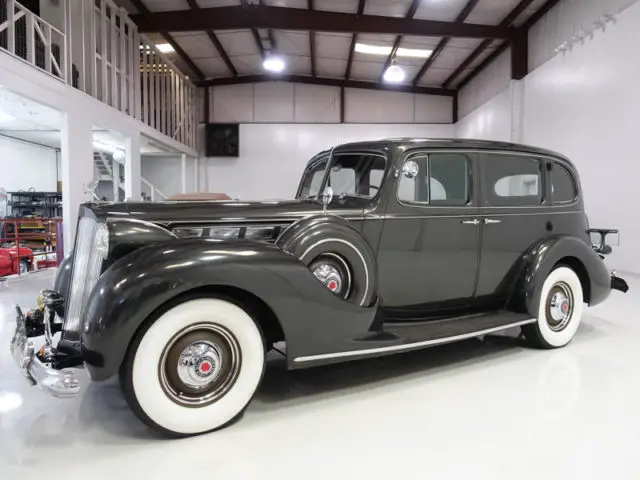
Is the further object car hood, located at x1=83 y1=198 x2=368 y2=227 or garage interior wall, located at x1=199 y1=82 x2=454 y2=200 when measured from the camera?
garage interior wall, located at x1=199 y1=82 x2=454 y2=200

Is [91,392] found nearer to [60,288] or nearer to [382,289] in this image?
[60,288]

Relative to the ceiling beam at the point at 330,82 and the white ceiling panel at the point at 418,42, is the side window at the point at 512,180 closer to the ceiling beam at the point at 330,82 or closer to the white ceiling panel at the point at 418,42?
the white ceiling panel at the point at 418,42

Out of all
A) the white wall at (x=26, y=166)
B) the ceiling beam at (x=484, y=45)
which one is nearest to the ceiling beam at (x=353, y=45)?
the ceiling beam at (x=484, y=45)

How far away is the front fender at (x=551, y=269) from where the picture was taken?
3.27 m

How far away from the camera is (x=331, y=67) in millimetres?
14719

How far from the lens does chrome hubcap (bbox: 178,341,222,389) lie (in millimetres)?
2090

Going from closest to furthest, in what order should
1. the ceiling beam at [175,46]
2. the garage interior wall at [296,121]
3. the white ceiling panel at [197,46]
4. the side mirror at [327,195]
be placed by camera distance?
the side mirror at [327,195]
the ceiling beam at [175,46]
the white ceiling panel at [197,46]
the garage interior wall at [296,121]

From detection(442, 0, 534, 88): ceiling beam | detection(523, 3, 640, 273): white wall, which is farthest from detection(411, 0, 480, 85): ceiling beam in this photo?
detection(523, 3, 640, 273): white wall

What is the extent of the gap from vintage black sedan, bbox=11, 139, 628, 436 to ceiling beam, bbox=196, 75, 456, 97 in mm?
13050

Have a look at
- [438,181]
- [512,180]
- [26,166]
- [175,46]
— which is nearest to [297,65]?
[175,46]

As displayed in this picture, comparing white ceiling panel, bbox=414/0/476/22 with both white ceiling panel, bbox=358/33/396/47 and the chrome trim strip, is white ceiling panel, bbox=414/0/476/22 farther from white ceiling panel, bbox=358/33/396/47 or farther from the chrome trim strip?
the chrome trim strip

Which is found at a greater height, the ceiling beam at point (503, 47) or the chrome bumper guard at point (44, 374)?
the ceiling beam at point (503, 47)

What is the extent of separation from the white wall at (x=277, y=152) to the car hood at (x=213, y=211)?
13.3 m

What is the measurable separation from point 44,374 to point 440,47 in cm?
1268
